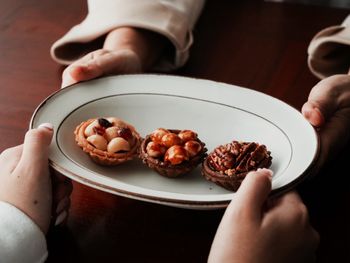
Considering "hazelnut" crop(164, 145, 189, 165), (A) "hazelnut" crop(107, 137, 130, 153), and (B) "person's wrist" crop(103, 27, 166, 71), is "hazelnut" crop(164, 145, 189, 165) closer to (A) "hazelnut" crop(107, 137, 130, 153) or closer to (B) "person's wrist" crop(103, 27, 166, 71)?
(A) "hazelnut" crop(107, 137, 130, 153)

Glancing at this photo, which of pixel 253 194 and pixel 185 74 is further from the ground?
pixel 253 194

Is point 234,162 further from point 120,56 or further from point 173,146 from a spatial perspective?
point 120,56

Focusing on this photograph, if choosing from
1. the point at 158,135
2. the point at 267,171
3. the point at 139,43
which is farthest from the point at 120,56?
the point at 267,171

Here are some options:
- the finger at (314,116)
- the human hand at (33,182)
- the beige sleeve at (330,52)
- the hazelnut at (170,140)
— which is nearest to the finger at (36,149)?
the human hand at (33,182)

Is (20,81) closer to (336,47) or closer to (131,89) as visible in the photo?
(131,89)

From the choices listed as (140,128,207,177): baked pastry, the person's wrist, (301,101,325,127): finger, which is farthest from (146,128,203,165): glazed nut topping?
the person's wrist

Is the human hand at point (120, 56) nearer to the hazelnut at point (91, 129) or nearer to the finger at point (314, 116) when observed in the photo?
the hazelnut at point (91, 129)
